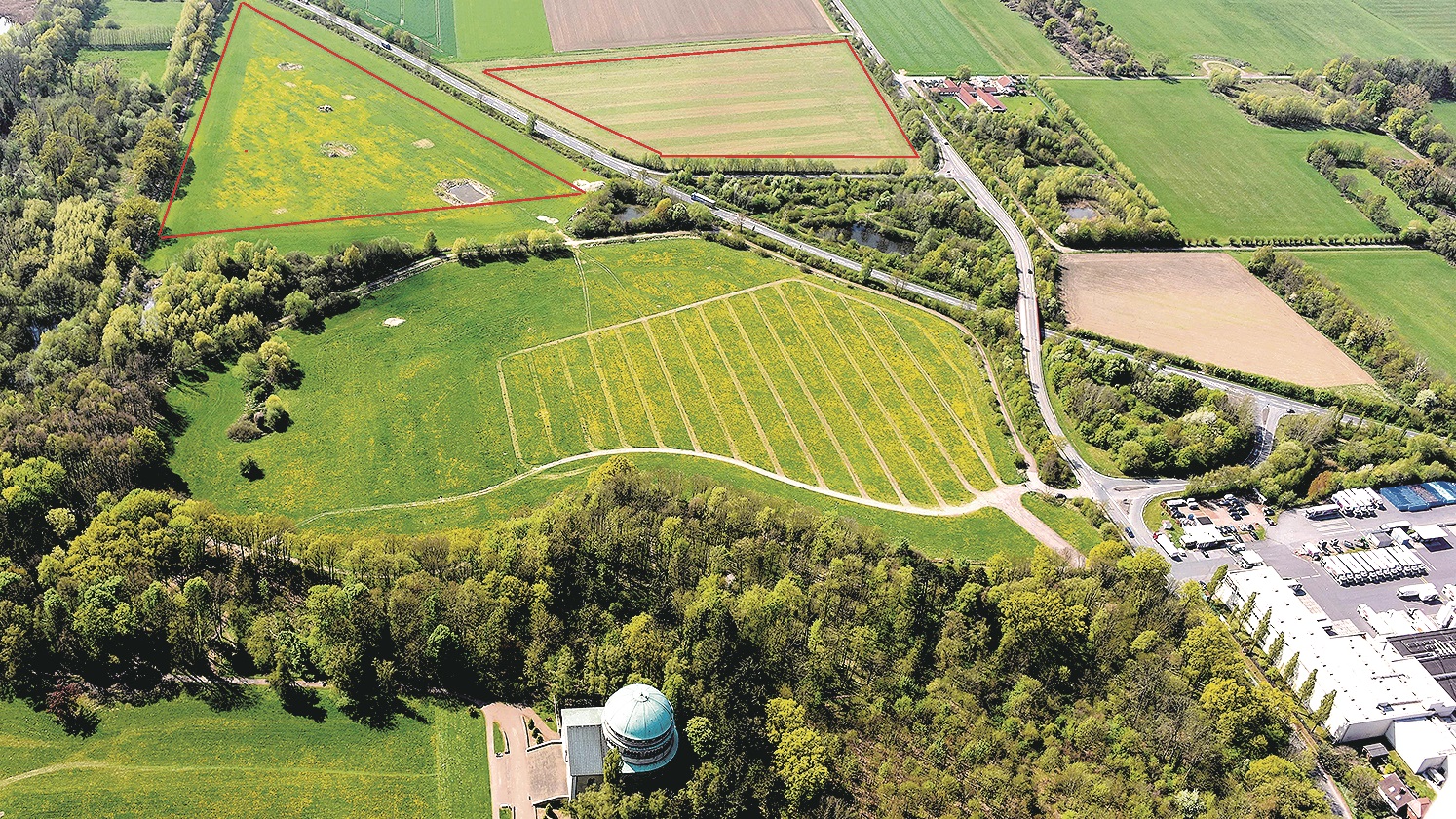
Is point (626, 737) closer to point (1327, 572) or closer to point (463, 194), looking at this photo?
point (1327, 572)

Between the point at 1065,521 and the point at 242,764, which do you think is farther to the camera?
the point at 1065,521

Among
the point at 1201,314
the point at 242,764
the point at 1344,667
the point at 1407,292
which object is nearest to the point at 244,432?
the point at 242,764

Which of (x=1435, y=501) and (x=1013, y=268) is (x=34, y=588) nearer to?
(x=1013, y=268)

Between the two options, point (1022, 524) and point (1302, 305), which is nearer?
point (1022, 524)

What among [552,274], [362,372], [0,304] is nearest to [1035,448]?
[552,274]

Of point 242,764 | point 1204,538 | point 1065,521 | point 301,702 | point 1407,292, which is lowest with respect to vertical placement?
point 242,764

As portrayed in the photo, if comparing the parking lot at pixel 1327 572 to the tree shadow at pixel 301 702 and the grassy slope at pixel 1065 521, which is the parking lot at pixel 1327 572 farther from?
the tree shadow at pixel 301 702
